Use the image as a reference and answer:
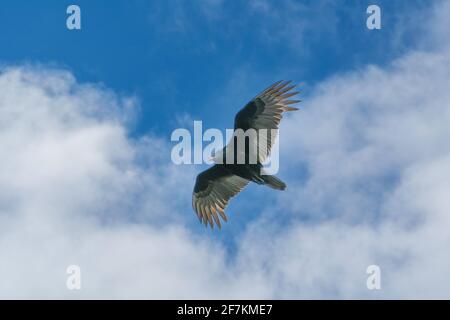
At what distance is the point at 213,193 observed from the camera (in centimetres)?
2469

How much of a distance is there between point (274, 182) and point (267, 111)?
2177 millimetres

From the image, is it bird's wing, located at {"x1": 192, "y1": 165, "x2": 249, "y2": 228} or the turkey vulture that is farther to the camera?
bird's wing, located at {"x1": 192, "y1": 165, "x2": 249, "y2": 228}

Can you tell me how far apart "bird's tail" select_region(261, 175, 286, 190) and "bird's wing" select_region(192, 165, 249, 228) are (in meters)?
2.05

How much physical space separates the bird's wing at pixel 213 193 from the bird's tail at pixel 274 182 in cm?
205

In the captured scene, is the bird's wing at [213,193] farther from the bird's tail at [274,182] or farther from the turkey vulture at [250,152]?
the bird's tail at [274,182]

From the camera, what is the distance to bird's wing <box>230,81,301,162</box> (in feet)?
73.9

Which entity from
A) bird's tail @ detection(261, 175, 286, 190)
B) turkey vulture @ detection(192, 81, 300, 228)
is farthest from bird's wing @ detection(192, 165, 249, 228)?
bird's tail @ detection(261, 175, 286, 190)

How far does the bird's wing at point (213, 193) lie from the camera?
79.9 feet

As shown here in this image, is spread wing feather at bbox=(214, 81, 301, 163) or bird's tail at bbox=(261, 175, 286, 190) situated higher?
spread wing feather at bbox=(214, 81, 301, 163)

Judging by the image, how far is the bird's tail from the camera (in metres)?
22.0

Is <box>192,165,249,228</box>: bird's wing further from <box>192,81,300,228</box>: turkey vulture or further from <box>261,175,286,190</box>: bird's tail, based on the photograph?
<box>261,175,286,190</box>: bird's tail

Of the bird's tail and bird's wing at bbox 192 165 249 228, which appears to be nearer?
the bird's tail
